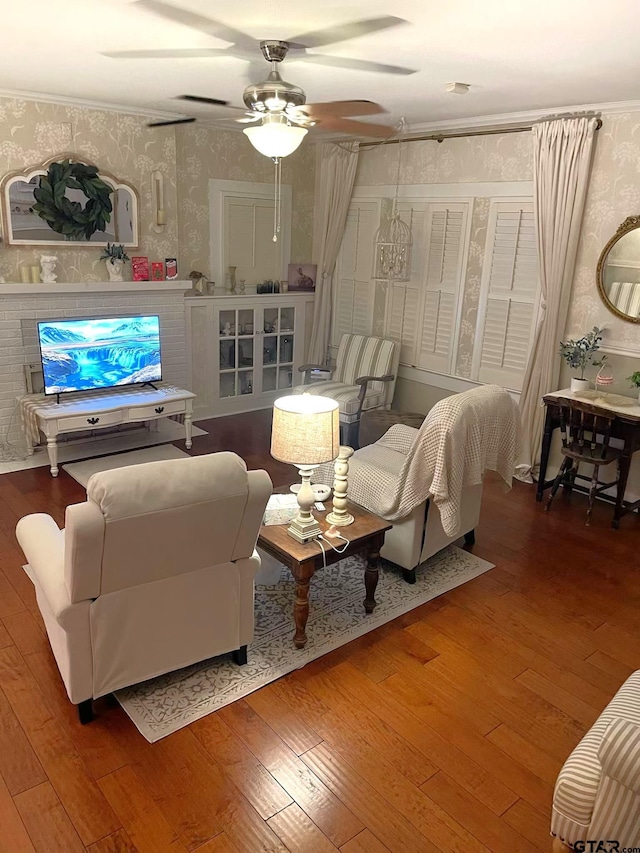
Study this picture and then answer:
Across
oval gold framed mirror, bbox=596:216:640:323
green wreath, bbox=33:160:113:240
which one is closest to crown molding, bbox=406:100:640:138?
oval gold framed mirror, bbox=596:216:640:323

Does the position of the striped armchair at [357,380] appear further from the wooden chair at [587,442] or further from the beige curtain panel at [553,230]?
the wooden chair at [587,442]

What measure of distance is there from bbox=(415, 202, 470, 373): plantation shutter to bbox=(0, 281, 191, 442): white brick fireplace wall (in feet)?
7.11

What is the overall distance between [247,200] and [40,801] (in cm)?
535

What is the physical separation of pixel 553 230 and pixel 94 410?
3664mm

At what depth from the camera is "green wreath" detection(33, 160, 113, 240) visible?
15.8ft

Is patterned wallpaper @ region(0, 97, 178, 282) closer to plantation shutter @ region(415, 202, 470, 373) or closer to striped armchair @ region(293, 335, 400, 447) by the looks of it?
striped armchair @ region(293, 335, 400, 447)

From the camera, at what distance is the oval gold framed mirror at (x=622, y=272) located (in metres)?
4.30

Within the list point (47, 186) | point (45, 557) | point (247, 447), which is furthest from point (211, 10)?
point (247, 447)

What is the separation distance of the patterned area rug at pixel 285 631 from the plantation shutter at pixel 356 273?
125 inches

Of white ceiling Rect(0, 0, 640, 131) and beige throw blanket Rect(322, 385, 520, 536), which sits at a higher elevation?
white ceiling Rect(0, 0, 640, 131)

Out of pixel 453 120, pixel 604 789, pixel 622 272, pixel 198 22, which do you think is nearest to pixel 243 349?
pixel 453 120

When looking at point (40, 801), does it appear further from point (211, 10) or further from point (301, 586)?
point (211, 10)

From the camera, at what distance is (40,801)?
2.11 metres

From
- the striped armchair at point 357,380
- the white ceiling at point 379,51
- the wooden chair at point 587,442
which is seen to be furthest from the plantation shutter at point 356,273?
the wooden chair at point 587,442
